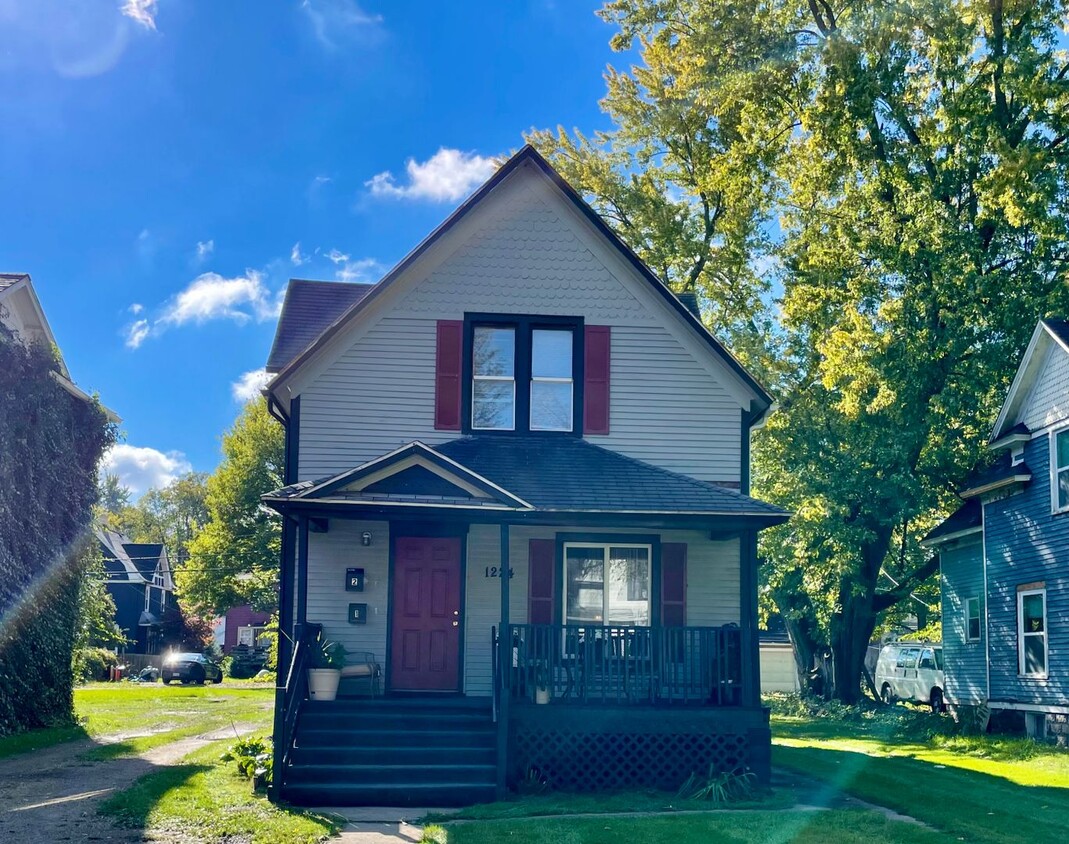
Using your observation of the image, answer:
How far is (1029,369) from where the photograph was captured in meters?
20.1

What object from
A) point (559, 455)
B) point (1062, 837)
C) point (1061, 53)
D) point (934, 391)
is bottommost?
point (1062, 837)

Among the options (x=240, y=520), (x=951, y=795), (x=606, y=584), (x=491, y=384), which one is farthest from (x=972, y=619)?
(x=240, y=520)

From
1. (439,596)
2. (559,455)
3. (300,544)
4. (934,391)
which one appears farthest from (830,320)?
(300,544)

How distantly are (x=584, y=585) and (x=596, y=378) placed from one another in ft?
9.89

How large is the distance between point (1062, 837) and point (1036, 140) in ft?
54.8

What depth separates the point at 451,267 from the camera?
52.5 ft

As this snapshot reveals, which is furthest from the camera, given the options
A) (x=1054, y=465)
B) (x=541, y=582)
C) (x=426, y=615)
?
(x=1054, y=465)

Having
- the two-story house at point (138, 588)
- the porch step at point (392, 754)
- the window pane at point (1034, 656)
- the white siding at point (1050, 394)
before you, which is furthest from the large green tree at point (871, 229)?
the two-story house at point (138, 588)

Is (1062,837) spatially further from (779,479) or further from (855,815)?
(779,479)

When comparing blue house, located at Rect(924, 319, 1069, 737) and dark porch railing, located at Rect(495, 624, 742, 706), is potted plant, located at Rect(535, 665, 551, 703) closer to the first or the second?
dark porch railing, located at Rect(495, 624, 742, 706)

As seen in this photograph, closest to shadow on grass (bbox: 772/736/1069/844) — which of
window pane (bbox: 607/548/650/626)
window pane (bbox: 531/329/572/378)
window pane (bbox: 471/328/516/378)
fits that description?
window pane (bbox: 607/548/650/626)

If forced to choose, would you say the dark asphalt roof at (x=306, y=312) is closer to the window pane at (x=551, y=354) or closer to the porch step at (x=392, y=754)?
the window pane at (x=551, y=354)

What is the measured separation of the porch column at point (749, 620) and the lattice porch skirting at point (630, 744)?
308mm

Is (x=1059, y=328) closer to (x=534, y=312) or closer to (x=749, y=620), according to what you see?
(x=749, y=620)
